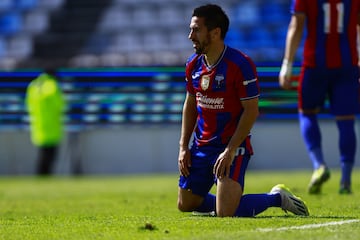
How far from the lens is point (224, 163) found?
6.55m

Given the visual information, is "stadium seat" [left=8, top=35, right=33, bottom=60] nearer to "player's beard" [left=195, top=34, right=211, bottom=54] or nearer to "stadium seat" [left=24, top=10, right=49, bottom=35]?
"stadium seat" [left=24, top=10, right=49, bottom=35]

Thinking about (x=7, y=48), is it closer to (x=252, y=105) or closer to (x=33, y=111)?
(x=33, y=111)

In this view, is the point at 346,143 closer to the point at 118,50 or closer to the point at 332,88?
the point at 332,88

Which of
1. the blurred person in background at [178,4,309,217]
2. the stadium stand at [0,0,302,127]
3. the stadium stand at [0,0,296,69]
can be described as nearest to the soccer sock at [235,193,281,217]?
the blurred person in background at [178,4,309,217]

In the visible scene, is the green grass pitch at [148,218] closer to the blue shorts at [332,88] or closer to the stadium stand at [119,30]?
the blue shorts at [332,88]

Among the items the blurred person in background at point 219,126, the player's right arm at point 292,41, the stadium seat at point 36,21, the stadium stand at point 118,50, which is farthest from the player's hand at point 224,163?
the stadium seat at point 36,21

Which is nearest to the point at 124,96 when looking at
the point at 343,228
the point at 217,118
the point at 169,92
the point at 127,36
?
the point at 169,92

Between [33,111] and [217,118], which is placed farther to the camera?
[33,111]

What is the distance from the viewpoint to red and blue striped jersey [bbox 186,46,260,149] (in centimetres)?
668

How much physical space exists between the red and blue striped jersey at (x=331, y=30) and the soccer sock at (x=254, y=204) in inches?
114

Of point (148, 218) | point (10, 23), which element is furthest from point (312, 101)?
point (10, 23)

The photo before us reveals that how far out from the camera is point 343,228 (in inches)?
222

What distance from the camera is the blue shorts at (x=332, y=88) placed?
9.35 metres

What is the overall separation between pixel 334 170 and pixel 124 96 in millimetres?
4240
